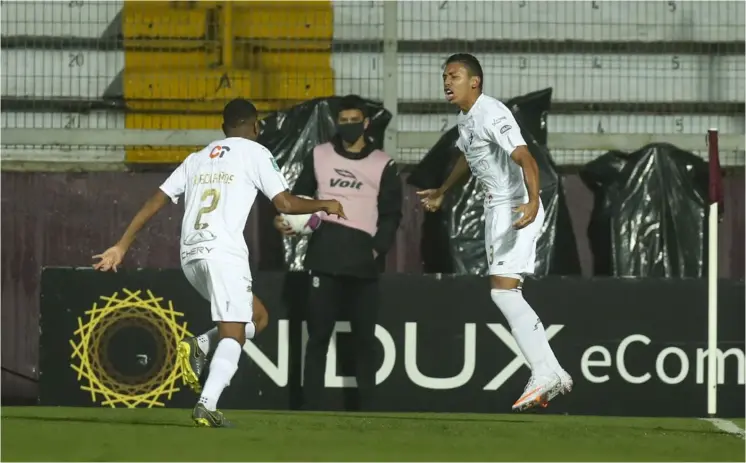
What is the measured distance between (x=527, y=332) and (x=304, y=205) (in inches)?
55.2

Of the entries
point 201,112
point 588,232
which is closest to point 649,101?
point 588,232

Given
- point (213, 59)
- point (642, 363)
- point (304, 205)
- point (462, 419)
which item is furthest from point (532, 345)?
point (213, 59)

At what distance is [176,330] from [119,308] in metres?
0.43

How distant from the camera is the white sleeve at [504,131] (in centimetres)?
766

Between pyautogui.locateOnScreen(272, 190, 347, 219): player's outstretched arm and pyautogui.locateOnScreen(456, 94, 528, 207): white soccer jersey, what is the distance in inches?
35.6

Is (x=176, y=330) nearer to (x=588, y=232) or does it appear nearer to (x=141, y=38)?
(x=141, y=38)

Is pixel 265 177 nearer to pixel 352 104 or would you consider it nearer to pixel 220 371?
pixel 220 371

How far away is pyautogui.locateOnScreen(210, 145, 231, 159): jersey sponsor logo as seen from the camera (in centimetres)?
766

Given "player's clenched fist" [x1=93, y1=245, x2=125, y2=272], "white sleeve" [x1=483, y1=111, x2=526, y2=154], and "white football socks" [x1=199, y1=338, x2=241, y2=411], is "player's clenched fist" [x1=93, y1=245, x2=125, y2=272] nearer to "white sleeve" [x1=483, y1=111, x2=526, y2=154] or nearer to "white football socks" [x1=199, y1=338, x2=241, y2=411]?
"white football socks" [x1=199, y1=338, x2=241, y2=411]

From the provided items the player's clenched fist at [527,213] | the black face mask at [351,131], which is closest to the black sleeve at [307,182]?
the black face mask at [351,131]

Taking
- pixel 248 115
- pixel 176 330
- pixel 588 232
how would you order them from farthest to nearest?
pixel 588 232 → pixel 176 330 → pixel 248 115

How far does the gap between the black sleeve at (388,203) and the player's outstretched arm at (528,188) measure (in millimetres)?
2188

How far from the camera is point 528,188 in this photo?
7473 millimetres

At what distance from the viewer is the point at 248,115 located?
25.4 ft
